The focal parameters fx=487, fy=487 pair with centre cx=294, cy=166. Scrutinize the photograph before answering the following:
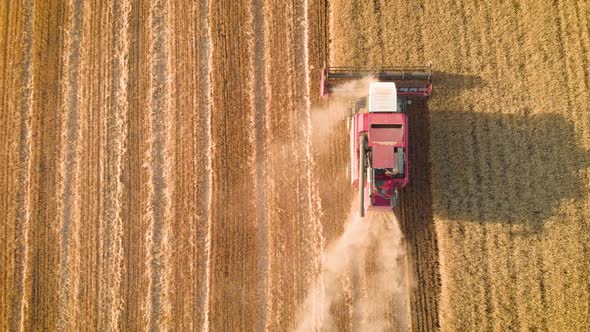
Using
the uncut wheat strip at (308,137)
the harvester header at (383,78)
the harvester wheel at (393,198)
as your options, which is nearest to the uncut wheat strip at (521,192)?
the harvester header at (383,78)

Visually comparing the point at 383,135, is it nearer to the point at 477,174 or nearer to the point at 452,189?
the point at 452,189

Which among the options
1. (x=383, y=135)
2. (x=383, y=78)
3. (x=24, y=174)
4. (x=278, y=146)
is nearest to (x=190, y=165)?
(x=278, y=146)

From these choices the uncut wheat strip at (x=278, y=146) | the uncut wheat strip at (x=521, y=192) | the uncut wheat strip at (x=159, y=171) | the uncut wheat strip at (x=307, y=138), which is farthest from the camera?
the uncut wheat strip at (x=159, y=171)

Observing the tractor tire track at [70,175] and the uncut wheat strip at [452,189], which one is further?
the tractor tire track at [70,175]

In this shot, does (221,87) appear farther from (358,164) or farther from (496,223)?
(496,223)

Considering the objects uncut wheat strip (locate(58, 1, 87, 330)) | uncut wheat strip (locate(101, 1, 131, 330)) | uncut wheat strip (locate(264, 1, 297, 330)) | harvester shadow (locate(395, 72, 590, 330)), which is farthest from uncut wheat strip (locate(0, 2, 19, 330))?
harvester shadow (locate(395, 72, 590, 330))

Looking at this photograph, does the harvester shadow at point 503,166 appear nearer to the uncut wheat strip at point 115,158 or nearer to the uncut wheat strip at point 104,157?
the uncut wheat strip at point 115,158

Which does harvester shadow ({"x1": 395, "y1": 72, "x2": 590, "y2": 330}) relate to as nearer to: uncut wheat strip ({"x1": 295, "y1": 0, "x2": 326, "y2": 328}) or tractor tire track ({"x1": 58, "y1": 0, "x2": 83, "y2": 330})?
uncut wheat strip ({"x1": 295, "y1": 0, "x2": 326, "y2": 328})
